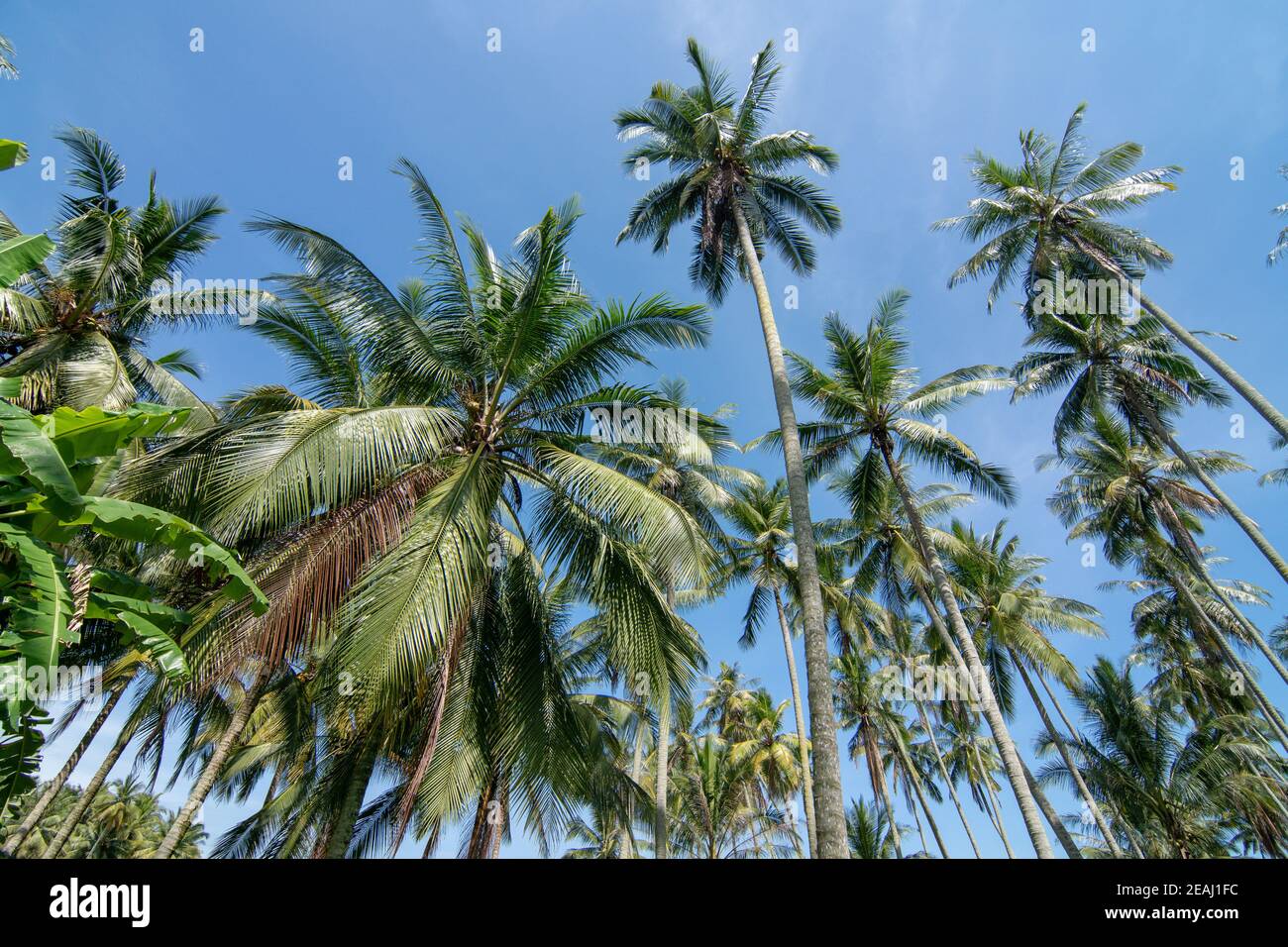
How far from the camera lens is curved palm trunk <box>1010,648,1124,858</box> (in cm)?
2072

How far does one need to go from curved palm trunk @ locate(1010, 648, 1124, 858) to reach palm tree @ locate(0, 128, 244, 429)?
1076 inches

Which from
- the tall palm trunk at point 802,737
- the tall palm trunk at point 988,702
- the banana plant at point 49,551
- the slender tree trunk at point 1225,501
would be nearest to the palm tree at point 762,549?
the tall palm trunk at point 802,737

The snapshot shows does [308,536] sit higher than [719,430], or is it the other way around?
[719,430]

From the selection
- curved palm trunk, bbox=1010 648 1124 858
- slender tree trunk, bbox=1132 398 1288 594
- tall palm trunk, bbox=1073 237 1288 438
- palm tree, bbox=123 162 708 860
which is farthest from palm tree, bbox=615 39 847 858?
curved palm trunk, bbox=1010 648 1124 858

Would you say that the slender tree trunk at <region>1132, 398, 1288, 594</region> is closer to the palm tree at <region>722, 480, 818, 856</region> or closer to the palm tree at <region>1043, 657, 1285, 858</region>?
the palm tree at <region>1043, 657, 1285, 858</region>

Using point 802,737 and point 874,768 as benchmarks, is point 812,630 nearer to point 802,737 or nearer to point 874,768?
point 802,737

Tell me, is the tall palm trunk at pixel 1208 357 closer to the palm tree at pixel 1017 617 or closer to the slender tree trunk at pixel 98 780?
the palm tree at pixel 1017 617

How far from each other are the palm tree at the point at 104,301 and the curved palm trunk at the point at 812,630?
31.6 feet

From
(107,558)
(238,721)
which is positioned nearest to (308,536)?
(238,721)

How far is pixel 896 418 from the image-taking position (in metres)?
16.5

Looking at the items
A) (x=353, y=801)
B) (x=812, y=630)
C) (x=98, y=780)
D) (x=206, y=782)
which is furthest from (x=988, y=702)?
(x=98, y=780)

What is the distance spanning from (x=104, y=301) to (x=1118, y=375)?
27009mm
